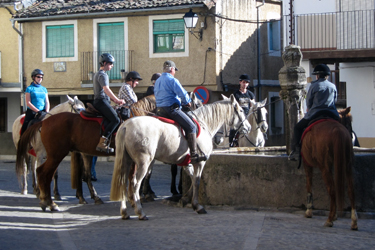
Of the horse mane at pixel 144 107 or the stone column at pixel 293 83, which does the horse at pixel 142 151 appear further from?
the stone column at pixel 293 83

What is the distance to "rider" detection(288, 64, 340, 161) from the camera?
27.9 ft

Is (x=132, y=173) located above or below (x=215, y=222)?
above

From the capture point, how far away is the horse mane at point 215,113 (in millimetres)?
9570

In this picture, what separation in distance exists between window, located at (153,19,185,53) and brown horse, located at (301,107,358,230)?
1554cm

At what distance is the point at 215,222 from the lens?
8.27 meters

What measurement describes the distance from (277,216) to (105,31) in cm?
1755

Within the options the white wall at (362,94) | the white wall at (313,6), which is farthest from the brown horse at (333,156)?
the white wall at (313,6)

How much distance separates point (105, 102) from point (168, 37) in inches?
558

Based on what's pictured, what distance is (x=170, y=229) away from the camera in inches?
308

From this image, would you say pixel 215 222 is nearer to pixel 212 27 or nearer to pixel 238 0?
pixel 212 27

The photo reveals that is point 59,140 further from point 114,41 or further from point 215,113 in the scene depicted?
point 114,41

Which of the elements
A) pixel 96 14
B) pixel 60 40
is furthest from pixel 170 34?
pixel 60 40

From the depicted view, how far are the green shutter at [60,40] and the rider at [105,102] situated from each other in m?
15.6

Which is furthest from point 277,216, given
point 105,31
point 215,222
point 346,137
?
point 105,31
